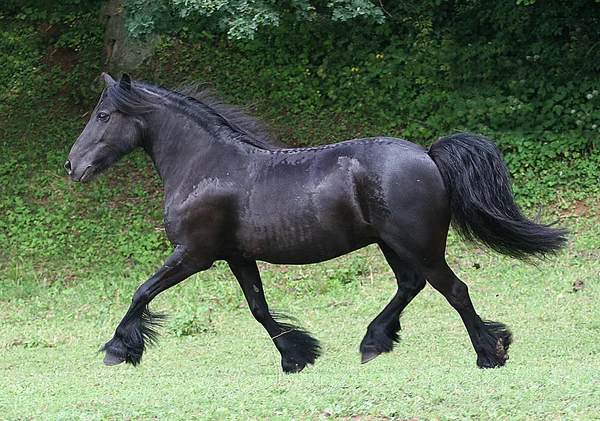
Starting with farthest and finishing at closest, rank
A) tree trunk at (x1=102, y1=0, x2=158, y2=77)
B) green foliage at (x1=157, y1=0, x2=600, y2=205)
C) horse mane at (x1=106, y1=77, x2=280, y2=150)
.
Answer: tree trunk at (x1=102, y1=0, x2=158, y2=77), green foliage at (x1=157, y1=0, x2=600, y2=205), horse mane at (x1=106, y1=77, x2=280, y2=150)

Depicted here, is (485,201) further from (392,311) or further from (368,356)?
(368,356)

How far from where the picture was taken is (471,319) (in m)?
6.88

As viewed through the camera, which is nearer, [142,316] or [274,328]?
[142,316]

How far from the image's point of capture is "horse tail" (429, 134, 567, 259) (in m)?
6.73

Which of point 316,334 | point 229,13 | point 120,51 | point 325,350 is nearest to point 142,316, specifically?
point 325,350

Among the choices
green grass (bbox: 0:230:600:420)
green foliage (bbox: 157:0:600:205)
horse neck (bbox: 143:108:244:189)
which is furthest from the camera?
green foliage (bbox: 157:0:600:205)

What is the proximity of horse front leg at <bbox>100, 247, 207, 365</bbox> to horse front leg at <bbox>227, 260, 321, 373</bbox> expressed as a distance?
0.38m

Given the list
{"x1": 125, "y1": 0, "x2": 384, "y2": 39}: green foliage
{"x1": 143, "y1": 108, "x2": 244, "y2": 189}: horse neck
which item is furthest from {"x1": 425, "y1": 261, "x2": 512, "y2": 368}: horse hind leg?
{"x1": 125, "y1": 0, "x2": 384, "y2": 39}: green foliage

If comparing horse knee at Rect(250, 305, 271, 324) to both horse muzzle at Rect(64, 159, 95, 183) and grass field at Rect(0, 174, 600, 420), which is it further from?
horse muzzle at Rect(64, 159, 95, 183)

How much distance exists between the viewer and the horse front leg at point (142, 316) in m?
7.04

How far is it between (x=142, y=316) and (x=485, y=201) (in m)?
2.63

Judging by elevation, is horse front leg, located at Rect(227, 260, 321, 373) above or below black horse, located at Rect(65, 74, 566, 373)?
below

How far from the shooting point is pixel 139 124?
7.45m

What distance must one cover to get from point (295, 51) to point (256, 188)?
10.0 meters
